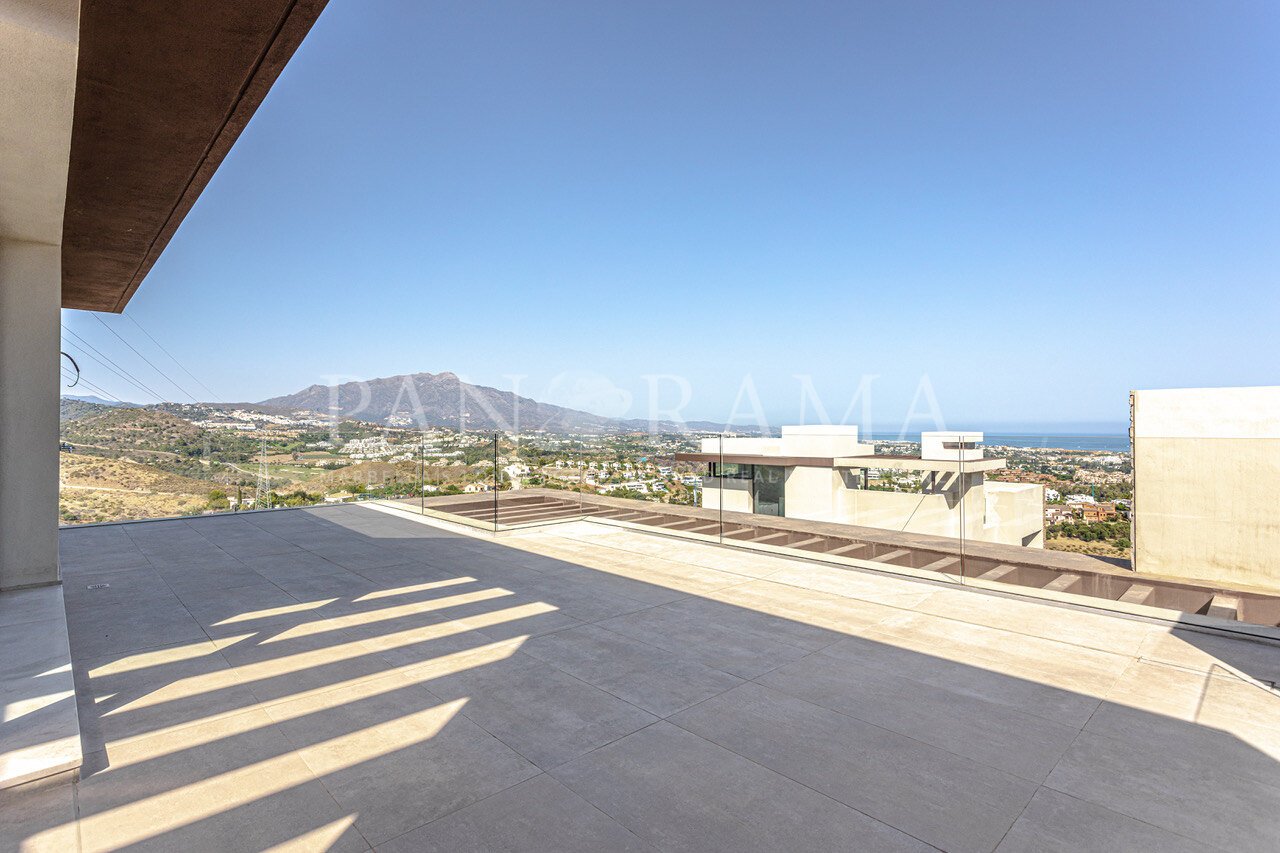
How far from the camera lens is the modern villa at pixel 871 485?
5.69m

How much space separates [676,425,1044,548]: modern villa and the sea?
21cm

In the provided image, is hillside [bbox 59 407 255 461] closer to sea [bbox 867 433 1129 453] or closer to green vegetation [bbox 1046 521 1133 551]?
sea [bbox 867 433 1129 453]

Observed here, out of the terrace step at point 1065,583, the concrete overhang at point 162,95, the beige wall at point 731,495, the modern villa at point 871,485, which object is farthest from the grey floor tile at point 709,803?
the beige wall at point 731,495

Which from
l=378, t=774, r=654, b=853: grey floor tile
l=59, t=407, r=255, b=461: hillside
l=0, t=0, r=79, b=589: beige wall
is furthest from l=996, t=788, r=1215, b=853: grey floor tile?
l=59, t=407, r=255, b=461: hillside

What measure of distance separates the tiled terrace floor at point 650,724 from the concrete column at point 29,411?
52 centimetres

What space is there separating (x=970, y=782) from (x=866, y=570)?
3.89 meters

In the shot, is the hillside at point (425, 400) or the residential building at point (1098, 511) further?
the hillside at point (425, 400)

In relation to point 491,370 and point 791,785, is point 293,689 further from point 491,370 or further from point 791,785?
point 491,370

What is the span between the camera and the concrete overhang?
Answer: 2.12m

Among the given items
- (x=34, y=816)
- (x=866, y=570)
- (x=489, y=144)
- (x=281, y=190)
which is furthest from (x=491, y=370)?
(x=34, y=816)

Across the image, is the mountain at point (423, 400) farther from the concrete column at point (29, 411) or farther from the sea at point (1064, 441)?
the sea at point (1064, 441)

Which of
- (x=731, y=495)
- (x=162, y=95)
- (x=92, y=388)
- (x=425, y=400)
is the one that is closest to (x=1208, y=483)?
(x=731, y=495)

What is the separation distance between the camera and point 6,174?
3635 millimetres

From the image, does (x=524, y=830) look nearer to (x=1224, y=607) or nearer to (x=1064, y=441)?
(x=1224, y=607)
